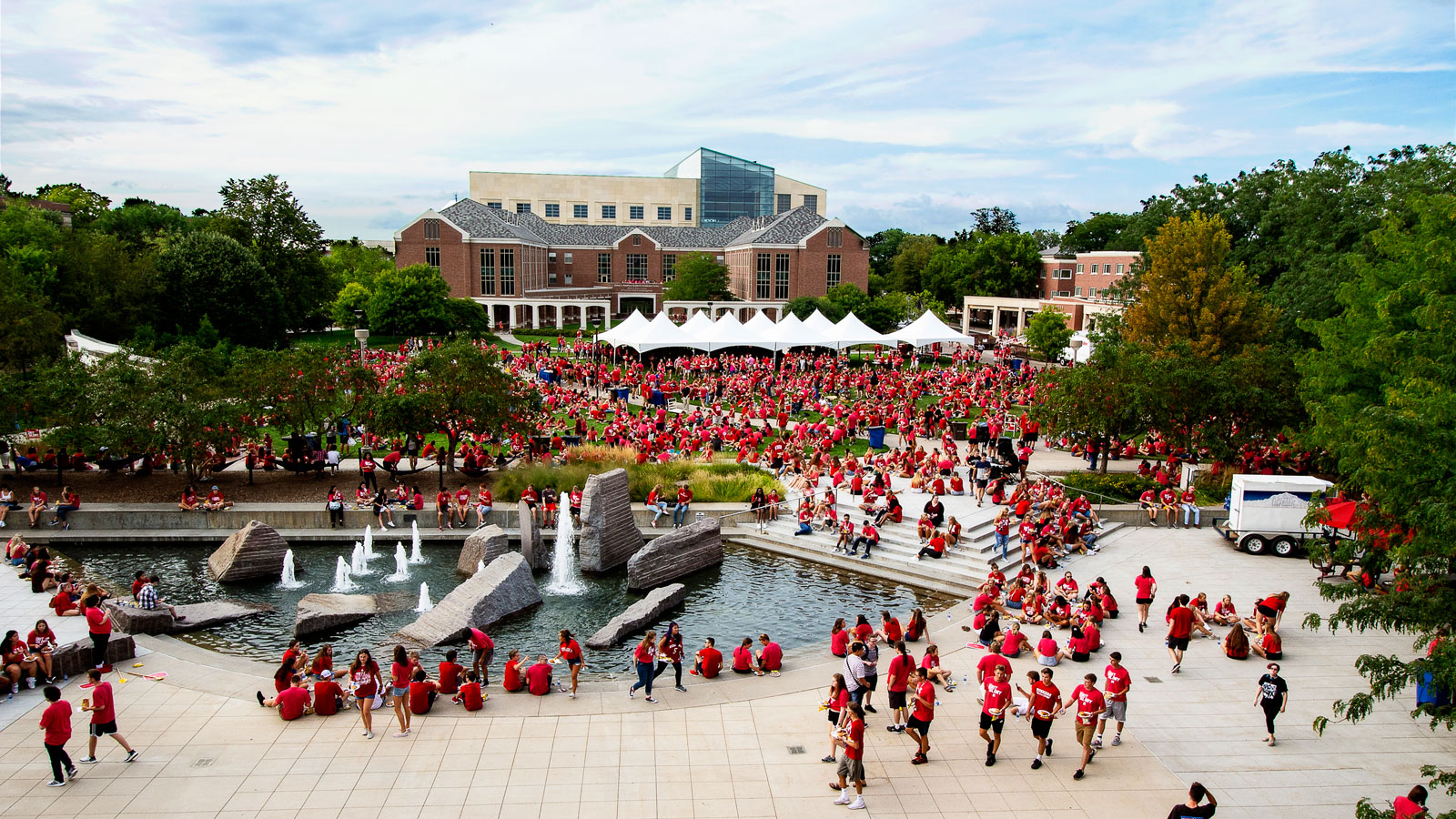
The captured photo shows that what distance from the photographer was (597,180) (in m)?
102

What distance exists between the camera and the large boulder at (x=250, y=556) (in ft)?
56.6

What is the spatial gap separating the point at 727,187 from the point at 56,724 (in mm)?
99949

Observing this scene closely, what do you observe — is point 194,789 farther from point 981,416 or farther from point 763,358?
point 763,358

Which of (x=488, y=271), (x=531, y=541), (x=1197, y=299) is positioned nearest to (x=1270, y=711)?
(x=531, y=541)

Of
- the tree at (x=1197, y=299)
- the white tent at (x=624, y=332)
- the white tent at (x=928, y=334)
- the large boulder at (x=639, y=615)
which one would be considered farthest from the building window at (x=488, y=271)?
the large boulder at (x=639, y=615)

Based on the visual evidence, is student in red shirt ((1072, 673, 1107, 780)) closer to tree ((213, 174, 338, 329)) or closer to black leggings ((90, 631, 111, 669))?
black leggings ((90, 631, 111, 669))

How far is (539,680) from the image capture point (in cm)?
1200

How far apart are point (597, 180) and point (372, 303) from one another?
155 ft

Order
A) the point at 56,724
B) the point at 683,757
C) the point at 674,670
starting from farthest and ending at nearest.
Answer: the point at 674,670
the point at 683,757
the point at 56,724

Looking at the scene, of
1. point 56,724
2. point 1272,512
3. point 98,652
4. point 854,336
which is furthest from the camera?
point 854,336

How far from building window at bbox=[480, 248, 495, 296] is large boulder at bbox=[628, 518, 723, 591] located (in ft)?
203

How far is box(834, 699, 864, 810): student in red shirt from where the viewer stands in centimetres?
909

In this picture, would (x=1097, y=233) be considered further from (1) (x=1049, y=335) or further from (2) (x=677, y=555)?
(2) (x=677, y=555)

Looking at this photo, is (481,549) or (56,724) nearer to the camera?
(56,724)
